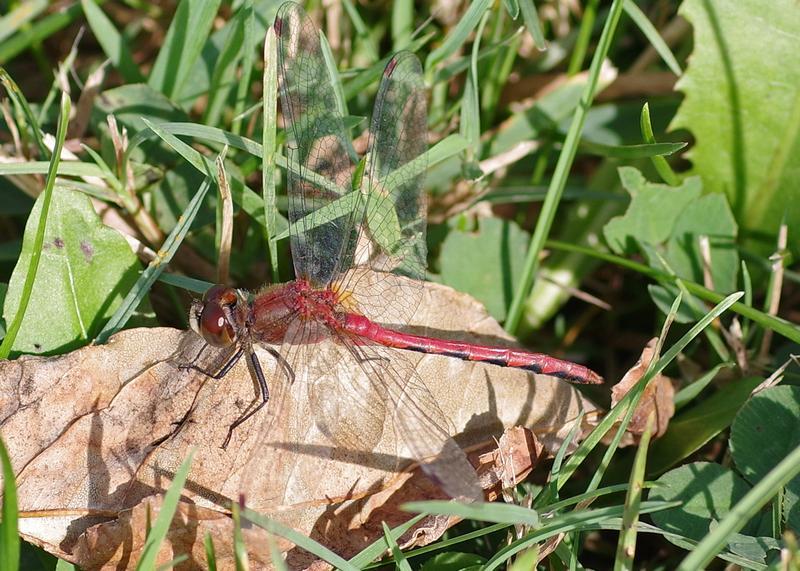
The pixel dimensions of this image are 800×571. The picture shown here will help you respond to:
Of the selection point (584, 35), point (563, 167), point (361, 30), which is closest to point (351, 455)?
point (563, 167)

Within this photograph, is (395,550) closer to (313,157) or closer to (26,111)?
(313,157)

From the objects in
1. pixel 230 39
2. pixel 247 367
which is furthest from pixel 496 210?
pixel 247 367

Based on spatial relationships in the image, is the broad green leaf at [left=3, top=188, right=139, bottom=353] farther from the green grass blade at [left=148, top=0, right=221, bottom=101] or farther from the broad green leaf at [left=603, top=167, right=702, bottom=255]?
the broad green leaf at [left=603, top=167, right=702, bottom=255]

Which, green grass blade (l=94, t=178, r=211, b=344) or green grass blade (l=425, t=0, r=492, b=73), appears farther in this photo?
green grass blade (l=425, t=0, r=492, b=73)

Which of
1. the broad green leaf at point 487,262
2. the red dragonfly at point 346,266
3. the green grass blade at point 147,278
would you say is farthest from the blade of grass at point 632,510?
the green grass blade at point 147,278

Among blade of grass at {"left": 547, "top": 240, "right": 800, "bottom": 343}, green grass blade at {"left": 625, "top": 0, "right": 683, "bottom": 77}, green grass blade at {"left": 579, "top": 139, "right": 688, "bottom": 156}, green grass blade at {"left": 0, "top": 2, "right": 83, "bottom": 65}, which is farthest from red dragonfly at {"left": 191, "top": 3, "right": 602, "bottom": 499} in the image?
green grass blade at {"left": 0, "top": 2, "right": 83, "bottom": 65}

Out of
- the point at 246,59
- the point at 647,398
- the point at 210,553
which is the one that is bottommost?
the point at 647,398

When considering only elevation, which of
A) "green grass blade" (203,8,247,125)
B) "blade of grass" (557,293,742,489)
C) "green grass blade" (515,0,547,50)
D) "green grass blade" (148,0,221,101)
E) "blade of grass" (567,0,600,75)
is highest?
"green grass blade" (148,0,221,101)
